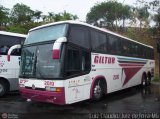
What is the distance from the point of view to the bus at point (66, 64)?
9391 millimetres

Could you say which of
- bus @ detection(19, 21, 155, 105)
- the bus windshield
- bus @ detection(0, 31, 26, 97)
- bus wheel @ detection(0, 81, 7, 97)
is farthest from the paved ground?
the bus windshield

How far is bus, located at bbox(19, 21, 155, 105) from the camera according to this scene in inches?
370

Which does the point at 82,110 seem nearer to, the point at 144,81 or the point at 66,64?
the point at 66,64

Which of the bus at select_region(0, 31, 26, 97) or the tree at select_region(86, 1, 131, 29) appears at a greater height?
the tree at select_region(86, 1, 131, 29)

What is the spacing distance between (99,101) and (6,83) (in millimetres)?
4361

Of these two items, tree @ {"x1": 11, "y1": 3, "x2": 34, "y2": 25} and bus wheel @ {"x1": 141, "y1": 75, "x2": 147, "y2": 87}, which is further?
tree @ {"x1": 11, "y1": 3, "x2": 34, "y2": 25}

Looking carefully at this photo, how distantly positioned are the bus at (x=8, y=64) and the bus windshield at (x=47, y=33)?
2330 millimetres

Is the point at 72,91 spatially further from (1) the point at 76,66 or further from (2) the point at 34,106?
(2) the point at 34,106

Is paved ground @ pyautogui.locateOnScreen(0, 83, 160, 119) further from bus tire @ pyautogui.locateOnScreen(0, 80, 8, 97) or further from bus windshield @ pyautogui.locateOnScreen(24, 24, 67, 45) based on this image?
bus windshield @ pyautogui.locateOnScreen(24, 24, 67, 45)

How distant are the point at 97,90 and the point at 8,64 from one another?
432 centimetres

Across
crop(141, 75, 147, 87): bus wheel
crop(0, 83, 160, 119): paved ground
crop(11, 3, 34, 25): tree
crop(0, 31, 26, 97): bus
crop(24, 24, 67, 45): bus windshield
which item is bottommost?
crop(0, 83, 160, 119): paved ground

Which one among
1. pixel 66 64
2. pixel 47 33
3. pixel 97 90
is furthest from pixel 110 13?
pixel 66 64

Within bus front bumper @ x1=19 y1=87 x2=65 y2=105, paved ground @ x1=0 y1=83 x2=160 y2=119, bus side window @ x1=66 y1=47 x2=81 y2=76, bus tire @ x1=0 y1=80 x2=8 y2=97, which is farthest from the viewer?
bus tire @ x1=0 y1=80 x2=8 y2=97

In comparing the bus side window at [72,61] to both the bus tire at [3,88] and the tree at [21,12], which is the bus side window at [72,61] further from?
the tree at [21,12]
